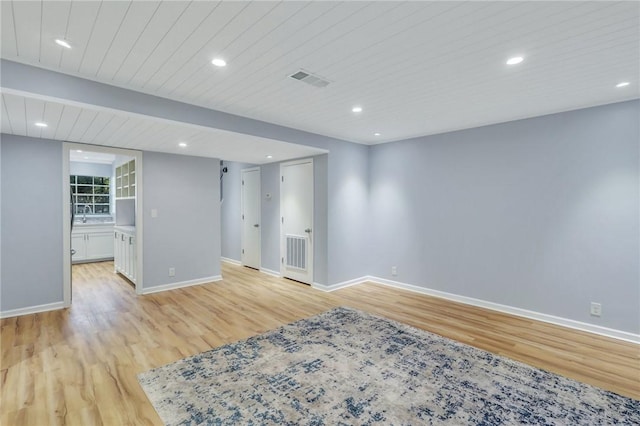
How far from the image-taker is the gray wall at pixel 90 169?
788 cm

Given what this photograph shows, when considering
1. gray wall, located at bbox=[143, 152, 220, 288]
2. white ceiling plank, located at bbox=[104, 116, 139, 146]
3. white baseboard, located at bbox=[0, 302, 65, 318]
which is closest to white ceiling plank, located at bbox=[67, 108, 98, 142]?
white ceiling plank, located at bbox=[104, 116, 139, 146]

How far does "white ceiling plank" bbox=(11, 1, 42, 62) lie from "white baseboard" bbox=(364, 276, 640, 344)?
5.09 metres

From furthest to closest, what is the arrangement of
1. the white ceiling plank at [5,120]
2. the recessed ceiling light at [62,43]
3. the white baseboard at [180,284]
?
the white baseboard at [180,284]
the white ceiling plank at [5,120]
the recessed ceiling light at [62,43]

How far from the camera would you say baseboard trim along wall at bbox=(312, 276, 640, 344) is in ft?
10.6

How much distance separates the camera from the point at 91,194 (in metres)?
8.22

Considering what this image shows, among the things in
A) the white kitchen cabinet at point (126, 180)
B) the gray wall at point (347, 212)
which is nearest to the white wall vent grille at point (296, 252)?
the gray wall at point (347, 212)

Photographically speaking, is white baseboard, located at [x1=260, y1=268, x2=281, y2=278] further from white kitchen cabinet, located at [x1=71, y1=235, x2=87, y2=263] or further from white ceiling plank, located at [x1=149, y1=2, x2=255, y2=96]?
white kitchen cabinet, located at [x1=71, y1=235, x2=87, y2=263]

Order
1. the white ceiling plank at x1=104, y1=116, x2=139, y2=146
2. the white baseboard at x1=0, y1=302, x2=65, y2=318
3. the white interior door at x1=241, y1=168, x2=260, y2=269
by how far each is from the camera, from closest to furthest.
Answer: the white ceiling plank at x1=104, y1=116, x2=139, y2=146 < the white baseboard at x1=0, y1=302, x2=65, y2=318 < the white interior door at x1=241, y1=168, x2=260, y2=269

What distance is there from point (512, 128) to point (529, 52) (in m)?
1.97

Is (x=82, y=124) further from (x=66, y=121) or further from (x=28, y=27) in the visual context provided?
(x=28, y=27)

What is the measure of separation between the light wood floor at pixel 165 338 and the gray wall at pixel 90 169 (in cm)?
425

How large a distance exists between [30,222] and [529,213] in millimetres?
6501

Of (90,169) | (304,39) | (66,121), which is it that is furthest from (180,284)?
(90,169)

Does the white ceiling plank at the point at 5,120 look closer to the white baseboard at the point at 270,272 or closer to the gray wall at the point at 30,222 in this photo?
the gray wall at the point at 30,222
